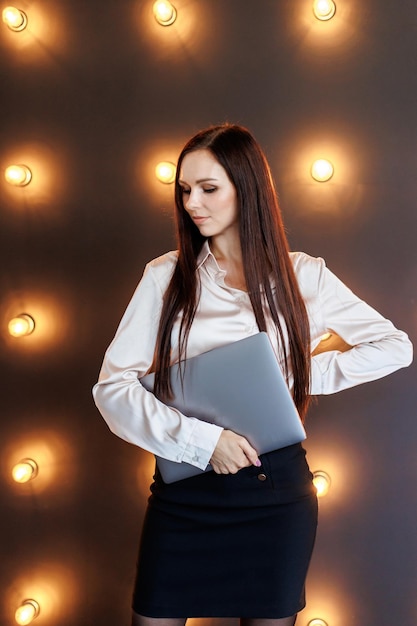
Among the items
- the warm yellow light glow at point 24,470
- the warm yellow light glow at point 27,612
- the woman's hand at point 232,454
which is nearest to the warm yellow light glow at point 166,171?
the woman's hand at point 232,454

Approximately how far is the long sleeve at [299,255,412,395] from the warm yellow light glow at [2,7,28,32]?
3.00 feet

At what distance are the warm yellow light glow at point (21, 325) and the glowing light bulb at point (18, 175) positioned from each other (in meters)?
0.33

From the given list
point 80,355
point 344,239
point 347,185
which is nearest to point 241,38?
point 347,185

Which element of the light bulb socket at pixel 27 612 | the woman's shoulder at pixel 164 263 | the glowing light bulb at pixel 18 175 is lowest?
the light bulb socket at pixel 27 612

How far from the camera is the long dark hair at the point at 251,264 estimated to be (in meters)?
1.06

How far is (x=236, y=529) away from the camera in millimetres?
1082

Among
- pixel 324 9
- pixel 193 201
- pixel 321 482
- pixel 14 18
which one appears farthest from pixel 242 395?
pixel 14 18

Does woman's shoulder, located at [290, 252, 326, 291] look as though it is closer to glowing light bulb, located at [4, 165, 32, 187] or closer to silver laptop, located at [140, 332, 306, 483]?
silver laptop, located at [140, 332, 306, 483]

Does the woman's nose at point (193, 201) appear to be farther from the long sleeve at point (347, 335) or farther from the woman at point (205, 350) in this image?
the long sleeve at point (347, 335)

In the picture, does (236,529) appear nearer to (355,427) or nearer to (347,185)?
(355,427)

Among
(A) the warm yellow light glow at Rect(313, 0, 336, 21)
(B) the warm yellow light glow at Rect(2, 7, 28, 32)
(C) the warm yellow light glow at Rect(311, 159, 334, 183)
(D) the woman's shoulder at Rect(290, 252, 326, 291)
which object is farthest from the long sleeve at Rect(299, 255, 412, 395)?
(B) the warm yellow light glow at Rect(2, 7, 28, 32)

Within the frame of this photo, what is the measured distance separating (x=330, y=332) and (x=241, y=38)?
2.38 ft

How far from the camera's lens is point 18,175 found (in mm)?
1412

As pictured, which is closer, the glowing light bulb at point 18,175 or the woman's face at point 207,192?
the woman's face at point 207,192
